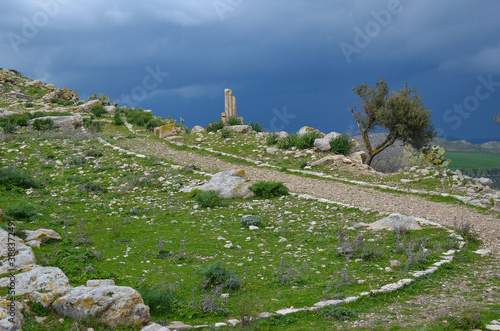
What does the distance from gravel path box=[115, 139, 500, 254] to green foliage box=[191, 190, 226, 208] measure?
3772 millimetres

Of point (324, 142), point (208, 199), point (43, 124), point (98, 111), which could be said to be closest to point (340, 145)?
point (324, 142)

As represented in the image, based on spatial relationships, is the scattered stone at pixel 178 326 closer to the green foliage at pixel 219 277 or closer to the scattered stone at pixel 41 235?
the green foliage at pixel 219 277

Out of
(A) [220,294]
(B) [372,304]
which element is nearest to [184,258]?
(A) [220,294]

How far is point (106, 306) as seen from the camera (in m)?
5.38

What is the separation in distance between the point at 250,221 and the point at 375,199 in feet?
20.3

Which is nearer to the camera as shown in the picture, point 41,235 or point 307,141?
point 41,235

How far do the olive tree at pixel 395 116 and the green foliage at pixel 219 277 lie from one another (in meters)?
22.8

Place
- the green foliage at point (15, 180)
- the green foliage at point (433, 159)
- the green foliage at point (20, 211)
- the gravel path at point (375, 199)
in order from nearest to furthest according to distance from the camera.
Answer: the green foliage at point (20, 211), the gravel path at point (375, 199), the green foliage at point (15, 180), the green foliage at point (433, 159)

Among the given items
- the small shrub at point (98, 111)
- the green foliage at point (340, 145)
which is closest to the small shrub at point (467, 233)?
the green foliage at point (340, 145)

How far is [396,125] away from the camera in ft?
88.9

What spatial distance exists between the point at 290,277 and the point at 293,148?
1698 cm

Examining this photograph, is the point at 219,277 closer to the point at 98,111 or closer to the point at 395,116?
the point at 395,116

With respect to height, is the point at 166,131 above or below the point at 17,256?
Result: above

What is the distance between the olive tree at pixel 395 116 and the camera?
26625 millimetres
